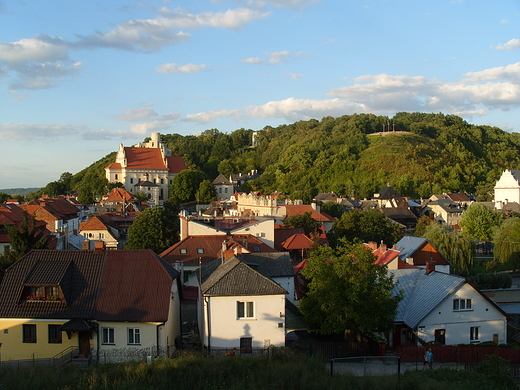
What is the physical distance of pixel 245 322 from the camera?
19.2 meters

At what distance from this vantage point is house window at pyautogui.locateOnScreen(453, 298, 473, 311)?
22.8 metres

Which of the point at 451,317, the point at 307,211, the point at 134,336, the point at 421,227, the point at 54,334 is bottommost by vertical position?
the point at 451,317

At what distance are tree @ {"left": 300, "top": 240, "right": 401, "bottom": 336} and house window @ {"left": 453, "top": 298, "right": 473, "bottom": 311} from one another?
135 inches

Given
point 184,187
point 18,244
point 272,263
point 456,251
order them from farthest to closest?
point 184,187, point 456,251, point 272,263, point 18,244

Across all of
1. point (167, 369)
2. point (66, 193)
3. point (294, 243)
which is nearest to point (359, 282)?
point (167, 369)

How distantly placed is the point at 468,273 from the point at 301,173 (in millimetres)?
79699

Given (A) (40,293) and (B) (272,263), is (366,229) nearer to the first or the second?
(B) (272,263)

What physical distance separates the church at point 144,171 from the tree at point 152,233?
56769mm

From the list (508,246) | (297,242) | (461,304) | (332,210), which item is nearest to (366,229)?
(297,242)

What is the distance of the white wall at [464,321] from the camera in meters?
22.4

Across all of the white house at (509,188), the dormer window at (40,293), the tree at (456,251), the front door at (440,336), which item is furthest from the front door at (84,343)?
the white house at (509,188)

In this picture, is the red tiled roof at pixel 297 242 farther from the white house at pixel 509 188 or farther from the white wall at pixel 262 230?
the white house at pixel 509 188

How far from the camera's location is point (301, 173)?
12019cm

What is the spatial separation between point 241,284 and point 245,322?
1417 millimetres
